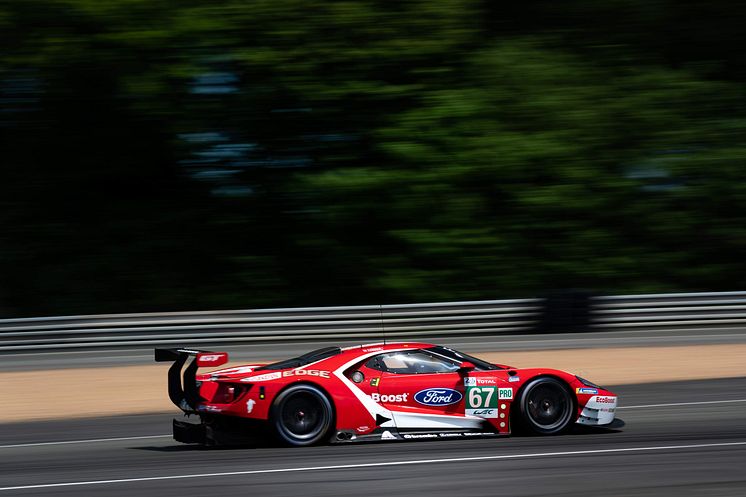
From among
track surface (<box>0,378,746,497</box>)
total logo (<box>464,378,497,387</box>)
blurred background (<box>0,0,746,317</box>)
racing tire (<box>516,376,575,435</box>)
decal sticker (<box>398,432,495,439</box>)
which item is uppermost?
blurred background (<box>0,0,746,317</box>)

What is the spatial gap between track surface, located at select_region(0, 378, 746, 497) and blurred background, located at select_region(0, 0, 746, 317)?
10.3m

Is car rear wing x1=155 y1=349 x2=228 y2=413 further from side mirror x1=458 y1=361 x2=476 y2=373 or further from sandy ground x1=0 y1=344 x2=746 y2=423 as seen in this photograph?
sandy ground x1=0 y1=344 x2=746 y2=423

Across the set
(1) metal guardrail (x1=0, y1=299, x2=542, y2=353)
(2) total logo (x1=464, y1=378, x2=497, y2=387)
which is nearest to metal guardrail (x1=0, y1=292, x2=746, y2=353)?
(1) metal guardrail (x1=0, y1=299, x2=542, y2=353)

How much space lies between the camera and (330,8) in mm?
20172

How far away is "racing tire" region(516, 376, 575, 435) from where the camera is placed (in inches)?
362

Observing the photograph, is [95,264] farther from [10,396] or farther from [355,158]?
[10,396]

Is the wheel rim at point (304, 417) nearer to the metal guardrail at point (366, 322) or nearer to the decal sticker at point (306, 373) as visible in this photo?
the decal sticker at point (306, 373)

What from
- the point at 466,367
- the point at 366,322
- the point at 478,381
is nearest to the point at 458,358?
the point at 466,367

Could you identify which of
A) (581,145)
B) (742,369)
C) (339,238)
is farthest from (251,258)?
(742,369)

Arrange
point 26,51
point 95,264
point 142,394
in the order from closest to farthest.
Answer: point 142,394, point 26,51, point 95,264

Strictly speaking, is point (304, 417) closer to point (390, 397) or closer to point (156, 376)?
point (390, 397)

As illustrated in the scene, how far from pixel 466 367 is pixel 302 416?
1.61m

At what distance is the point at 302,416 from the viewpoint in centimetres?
898

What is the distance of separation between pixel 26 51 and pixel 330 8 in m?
6.16
